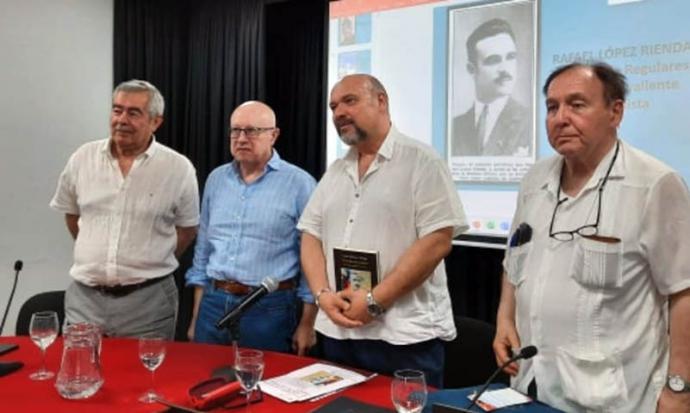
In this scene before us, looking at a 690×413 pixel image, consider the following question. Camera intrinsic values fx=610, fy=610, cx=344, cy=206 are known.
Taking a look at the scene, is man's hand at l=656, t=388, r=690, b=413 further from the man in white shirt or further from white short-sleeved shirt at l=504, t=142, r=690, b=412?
the man in white shirt

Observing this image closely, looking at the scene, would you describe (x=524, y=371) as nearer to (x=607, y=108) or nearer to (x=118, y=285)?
→ (x=607, y=108)

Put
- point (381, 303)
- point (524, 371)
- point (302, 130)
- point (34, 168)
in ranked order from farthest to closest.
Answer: point (302, 130) → point (34, 168) → point (381, 303) → point (524, 371)

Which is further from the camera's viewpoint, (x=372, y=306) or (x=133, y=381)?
(x=372, y=306)

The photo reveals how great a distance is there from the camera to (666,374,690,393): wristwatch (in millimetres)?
1552

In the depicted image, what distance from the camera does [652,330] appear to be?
1615 millimetres

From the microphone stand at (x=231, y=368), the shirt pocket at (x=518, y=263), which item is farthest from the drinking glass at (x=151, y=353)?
the shirt pocket at (x=518, y=263)

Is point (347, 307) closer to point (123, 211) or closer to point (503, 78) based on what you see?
point (123, 211)

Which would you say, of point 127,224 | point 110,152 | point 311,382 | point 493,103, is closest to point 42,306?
point 127,224

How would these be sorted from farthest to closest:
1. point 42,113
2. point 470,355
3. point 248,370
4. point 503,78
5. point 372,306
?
point 42,113 → point 503,78 → point 470,355 → point 372,306 → point 248,370

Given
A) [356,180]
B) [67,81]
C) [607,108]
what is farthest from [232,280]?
[67,81]

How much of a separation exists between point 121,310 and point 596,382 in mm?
1913

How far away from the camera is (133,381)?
179 cm

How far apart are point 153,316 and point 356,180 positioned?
1150 mm

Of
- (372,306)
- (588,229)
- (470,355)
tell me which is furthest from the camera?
(470,355)
